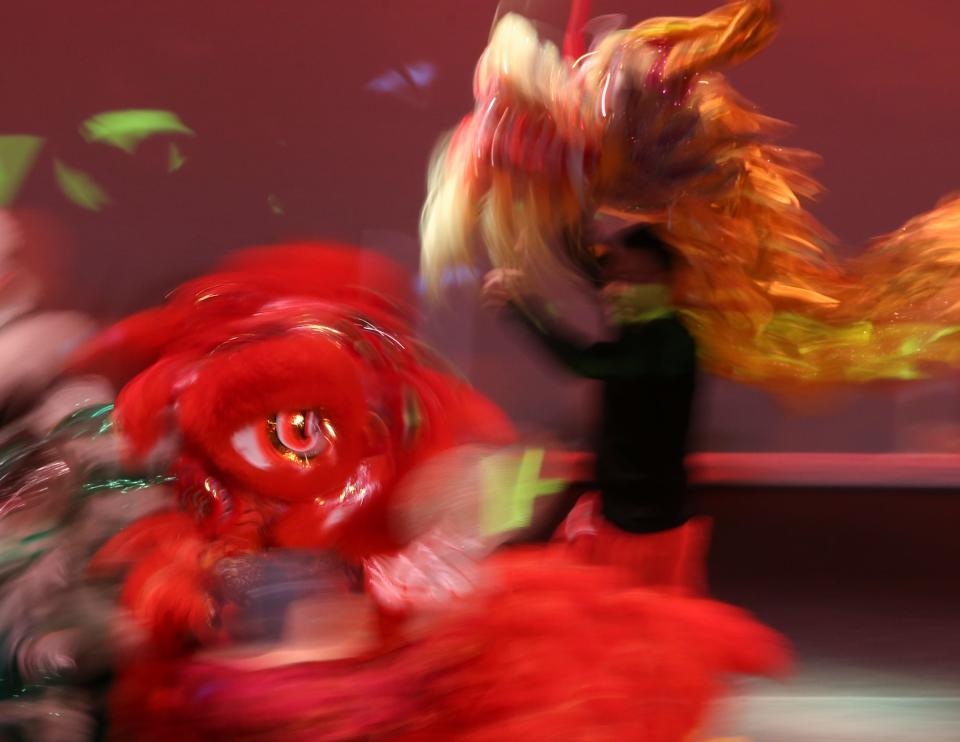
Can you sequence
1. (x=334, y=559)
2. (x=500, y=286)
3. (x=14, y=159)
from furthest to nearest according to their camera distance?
(x=500, y=286) → (x=14, y=159) → (x=334, y=559)

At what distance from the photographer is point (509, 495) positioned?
816 millimetres

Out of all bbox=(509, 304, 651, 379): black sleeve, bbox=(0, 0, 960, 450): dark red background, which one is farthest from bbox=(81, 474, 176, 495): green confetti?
bbox=(0, 0, 960, 450): dark red background

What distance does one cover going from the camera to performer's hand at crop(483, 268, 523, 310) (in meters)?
1.21

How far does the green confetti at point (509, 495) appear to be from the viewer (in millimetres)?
806

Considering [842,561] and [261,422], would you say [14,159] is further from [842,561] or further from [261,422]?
[842,561]

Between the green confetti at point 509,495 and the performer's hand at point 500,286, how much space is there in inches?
16.0

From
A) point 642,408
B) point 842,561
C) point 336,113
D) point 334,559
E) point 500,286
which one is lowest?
point 842,561

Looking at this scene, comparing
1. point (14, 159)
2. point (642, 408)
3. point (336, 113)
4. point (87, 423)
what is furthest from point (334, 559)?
point (336, 113)

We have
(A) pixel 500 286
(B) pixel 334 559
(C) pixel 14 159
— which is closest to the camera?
(B) pixel 334 559

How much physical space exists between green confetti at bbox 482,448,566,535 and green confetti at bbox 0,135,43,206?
527 mm

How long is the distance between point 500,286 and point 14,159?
1.77ft

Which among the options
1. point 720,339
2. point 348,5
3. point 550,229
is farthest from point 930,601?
point 348,5

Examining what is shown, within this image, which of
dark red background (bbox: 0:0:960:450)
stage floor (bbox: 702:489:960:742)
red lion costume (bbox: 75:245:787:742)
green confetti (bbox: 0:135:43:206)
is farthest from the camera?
dark red background (bbox: 0:0:960:450)

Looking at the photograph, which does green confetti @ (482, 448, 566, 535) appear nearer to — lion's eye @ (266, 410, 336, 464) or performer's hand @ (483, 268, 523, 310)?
lion's eye @ (266, 410, 336, 464)
